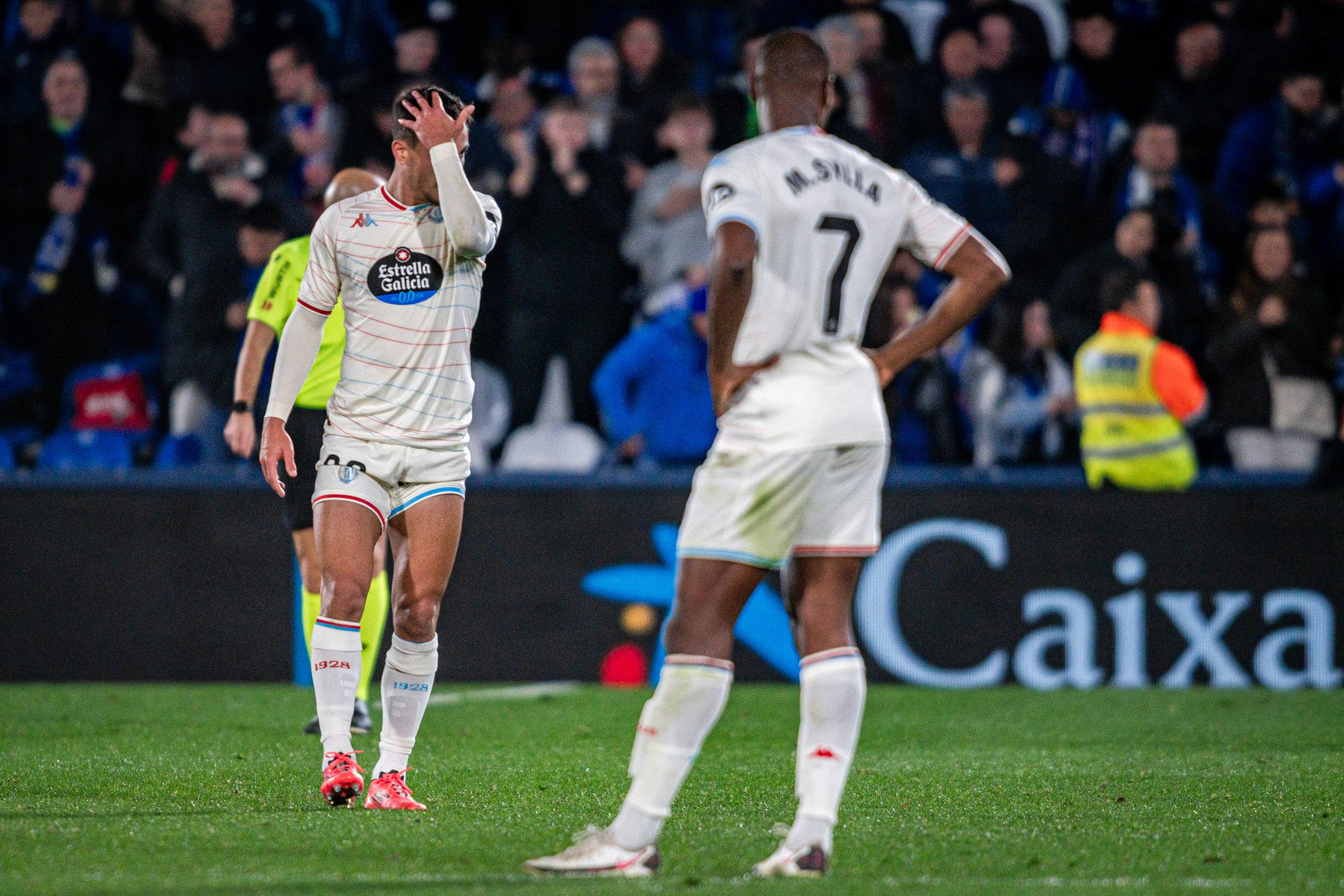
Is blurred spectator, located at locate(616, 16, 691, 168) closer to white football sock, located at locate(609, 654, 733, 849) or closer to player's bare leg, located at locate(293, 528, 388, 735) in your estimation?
player's bare leg, located at locate(293, 528, 388, 735)

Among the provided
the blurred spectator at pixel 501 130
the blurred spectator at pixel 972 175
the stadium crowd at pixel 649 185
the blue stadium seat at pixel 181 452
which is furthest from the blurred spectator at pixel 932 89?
the blue stadium seat at pixel 181 452

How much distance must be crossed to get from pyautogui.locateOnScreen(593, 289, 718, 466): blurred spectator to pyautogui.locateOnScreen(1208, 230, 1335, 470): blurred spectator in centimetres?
325

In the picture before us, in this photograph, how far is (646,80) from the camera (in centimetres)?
1264

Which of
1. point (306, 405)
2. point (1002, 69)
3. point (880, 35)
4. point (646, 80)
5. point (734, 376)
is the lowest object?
point (306, 405)

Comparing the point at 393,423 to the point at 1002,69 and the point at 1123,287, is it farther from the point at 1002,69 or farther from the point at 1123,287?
the point at 1002,69

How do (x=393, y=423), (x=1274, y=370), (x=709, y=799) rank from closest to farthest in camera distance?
(x=393, y=423) < (x=709, y=799) < (x=1274, y=370)

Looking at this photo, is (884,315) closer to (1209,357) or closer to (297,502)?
(1209,357)

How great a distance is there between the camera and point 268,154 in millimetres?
12430

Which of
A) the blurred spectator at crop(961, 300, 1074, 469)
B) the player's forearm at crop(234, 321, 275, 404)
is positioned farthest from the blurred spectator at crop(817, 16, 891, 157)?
the player's forearm at crop(234, 321, 275, 404)

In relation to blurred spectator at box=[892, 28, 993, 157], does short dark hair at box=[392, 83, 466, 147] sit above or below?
below

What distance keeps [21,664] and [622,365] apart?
403 cm

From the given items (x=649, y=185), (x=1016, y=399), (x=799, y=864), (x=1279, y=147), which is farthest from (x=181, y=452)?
(x=799, y=864)

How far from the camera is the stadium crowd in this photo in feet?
37.3

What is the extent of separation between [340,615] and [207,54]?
8.43 m
